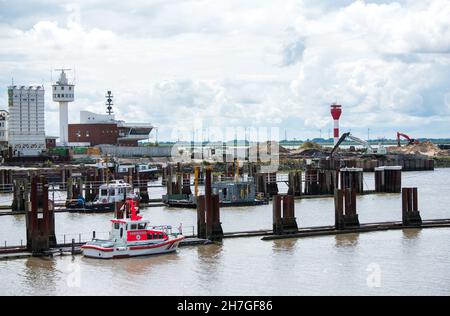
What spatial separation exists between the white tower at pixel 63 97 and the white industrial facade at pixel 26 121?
8.57 ft

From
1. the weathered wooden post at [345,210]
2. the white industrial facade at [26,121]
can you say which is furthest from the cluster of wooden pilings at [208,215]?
the white industrial facade at [26,121]

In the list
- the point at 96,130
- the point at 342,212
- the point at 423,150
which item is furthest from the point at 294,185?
the point at 423,150

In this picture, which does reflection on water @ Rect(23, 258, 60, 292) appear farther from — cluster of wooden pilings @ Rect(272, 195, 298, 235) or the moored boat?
the moored boat

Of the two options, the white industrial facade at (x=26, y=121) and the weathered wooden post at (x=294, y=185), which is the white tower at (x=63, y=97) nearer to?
the white industrial facade at (x=26, y=121)

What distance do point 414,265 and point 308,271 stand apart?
534 centimetres

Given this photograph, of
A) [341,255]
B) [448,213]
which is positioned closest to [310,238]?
[341,255]

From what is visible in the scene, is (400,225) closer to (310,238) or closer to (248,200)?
(310,238)

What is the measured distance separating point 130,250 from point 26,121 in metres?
96.0

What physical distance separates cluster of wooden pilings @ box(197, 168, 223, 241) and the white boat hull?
2.54 metres

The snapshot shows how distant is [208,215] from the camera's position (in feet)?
150

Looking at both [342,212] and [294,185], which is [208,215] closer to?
[342,212]

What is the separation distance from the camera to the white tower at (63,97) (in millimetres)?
138375

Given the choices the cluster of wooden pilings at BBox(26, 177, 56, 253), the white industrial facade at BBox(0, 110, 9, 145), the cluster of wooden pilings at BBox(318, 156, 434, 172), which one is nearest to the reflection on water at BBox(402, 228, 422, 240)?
the cluster of wooden pilings at BBox(26, 177, 56, 253)
